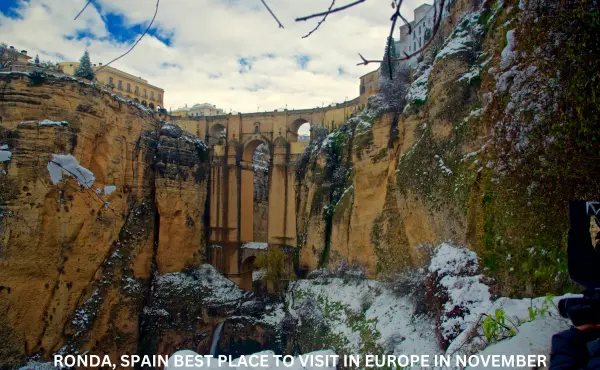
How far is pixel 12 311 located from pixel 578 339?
1653cm

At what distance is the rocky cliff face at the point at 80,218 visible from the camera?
14.0 m

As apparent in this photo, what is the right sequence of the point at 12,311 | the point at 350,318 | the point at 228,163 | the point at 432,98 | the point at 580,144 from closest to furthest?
the point at 580,144, the point at 432,98, the point at 350,318, the point at 12,311, the point at 228,163

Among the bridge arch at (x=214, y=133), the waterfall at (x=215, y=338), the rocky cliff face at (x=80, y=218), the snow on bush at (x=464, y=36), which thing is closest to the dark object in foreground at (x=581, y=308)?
the snow on bush at (x=464, y=36)

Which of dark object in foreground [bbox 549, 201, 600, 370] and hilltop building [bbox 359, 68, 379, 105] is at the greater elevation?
hilltop building [bbox 359, 68, 379, 105]

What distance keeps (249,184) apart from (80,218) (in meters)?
9.65

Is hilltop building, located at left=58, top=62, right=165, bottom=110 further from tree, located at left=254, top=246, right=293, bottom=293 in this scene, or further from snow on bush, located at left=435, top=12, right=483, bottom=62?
snow on bush, located at left=435, top=12, right=483, bottom=62

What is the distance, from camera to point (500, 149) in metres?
4.66

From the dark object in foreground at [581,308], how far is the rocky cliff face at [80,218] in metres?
12.4

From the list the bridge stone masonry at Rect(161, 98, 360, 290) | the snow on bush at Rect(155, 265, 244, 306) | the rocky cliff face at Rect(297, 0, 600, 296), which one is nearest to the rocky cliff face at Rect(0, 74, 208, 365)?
the snow on bush at Rect(155, 265, 244, 306)

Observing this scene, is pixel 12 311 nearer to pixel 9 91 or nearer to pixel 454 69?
pixel 9 91

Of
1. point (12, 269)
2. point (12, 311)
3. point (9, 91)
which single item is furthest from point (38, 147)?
point (12, 311)

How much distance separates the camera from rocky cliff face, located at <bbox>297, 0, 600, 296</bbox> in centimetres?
341

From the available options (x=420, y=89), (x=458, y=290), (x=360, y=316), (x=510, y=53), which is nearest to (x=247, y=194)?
(x=360, y=316)

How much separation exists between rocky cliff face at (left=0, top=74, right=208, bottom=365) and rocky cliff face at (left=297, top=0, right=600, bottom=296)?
703 centimetres
